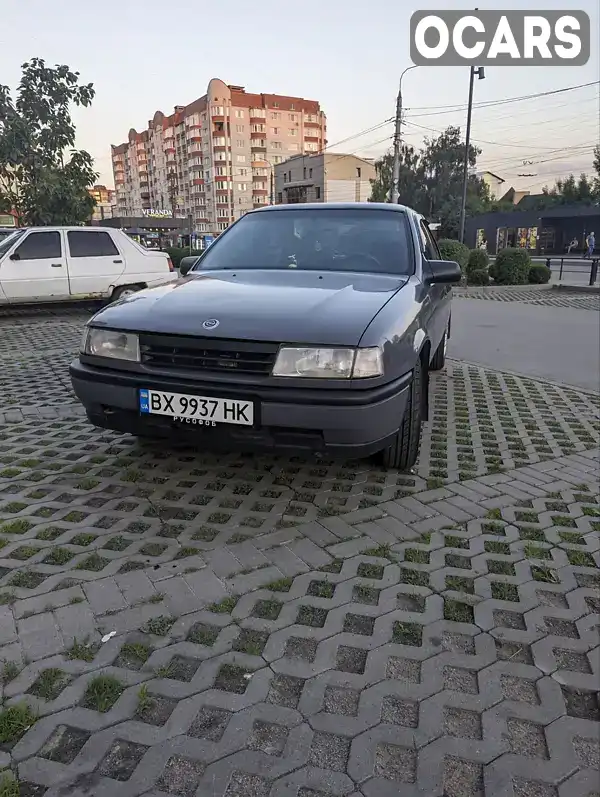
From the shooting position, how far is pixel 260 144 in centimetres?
9631

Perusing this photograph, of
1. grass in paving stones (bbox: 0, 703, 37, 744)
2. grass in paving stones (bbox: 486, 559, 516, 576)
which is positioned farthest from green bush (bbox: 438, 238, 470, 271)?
grass in paving stones (bbox: 0, 703, 37, 744)

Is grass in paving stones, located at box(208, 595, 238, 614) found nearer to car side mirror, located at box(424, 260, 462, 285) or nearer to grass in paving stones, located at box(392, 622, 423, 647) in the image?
grass in paving stones, located at box(392, 622, 423, 647)

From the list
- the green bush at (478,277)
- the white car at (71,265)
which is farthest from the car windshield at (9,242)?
the green bush at (478,277)

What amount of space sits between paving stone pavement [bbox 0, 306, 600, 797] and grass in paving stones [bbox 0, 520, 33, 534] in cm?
2

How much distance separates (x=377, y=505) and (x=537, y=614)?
1.08 m

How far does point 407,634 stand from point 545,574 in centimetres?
83

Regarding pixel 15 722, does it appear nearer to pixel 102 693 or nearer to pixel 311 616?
pixel 102 693

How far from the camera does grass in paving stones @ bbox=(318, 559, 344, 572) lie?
2.60 meters

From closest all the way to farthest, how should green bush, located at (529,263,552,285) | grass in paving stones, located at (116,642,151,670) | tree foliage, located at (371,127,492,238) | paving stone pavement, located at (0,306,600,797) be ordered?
paving stone pavement, located at (0,306,600,797) → grass in paving stones, located at (116,642,151,670) → green bush, located at (529,263,552,285) → tree foliage, located at (371,127,492,238)

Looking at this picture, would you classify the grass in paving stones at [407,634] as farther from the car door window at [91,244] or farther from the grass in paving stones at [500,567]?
the car door window at [91,244]

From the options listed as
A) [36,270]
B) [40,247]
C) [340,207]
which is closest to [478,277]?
[40,247]

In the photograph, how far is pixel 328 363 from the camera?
2.75 metres

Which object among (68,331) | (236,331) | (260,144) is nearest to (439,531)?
(236,331)

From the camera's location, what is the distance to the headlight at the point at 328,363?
107 inches
